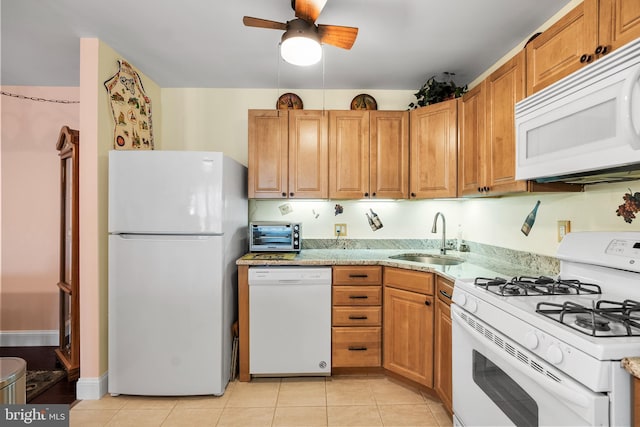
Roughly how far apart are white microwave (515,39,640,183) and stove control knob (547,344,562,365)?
0.65 meters

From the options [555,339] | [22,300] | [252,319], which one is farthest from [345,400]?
[22,300]

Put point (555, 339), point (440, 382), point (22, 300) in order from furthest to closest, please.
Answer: point (22, 300) → point (440, 382) → point (555, 339)

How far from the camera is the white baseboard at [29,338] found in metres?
3.05

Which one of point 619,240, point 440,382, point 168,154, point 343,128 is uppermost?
point 343,128

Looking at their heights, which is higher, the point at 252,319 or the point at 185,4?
the point at 185,4

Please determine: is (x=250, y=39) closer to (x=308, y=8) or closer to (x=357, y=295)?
(x=308, y=8)

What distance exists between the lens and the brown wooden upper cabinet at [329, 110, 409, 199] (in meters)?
2.75

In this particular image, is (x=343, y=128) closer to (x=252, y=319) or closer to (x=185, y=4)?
(x=185, y=4)

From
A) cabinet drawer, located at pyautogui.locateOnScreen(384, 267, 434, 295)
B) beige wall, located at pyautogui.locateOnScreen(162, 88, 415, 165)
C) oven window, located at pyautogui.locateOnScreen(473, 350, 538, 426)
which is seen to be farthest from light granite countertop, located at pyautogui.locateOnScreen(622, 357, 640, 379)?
beige wall, located at pyautogui.locateOnScreen(162, 88, 415, 165)

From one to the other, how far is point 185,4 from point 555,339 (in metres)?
2.38

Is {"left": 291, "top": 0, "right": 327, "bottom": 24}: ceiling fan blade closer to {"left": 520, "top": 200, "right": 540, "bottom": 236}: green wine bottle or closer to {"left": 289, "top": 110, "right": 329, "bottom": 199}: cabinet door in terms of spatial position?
{"left": 289, "top": 110, "right": 329, "bottom": 199}: cabinet door

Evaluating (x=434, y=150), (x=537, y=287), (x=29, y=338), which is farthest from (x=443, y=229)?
(x=29, y=338)

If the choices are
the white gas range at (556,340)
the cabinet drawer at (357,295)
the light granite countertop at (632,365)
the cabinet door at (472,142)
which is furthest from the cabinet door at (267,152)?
the light granite countertop at (632,365)

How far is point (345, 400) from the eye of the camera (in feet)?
7.20
